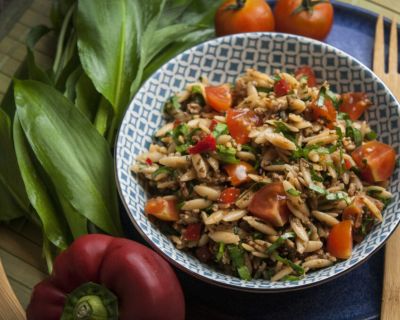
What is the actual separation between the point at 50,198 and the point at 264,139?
104cm

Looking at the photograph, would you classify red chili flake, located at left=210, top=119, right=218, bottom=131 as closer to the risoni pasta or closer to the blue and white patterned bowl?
the risoni pasta

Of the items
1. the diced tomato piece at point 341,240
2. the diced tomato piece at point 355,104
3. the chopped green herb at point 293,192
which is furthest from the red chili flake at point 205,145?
the diced tomato piece at point 355,104

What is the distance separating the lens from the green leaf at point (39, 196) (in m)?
2.79

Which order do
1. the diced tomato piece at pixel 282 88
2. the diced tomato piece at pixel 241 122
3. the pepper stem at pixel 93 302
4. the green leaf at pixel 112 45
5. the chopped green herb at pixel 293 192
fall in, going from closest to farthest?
the pepper stem at pixel 93 302 → the chopped green herb at pixel 293 192 → the diced tomato piece at pixel 241 122 → the diced tomato piece at pixel 282 88 → the green leaf at pixel 112 45

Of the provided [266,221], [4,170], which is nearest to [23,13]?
[4,170]

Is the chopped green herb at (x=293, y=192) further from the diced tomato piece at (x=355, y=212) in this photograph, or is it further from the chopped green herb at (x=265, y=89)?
Answer: the chopped green herb at (x=265, y=89)

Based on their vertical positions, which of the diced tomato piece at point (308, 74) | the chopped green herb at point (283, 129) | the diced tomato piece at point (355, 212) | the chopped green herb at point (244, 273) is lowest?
the chopped green herb at point (244, 273)

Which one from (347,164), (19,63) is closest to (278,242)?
(347,164)

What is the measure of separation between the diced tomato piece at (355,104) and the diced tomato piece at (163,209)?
0.95m

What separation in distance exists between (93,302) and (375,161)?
1.33 meters

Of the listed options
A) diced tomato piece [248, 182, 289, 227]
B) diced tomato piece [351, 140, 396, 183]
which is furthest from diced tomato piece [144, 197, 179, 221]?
diced tomato piece [351, 140, 396, 183]

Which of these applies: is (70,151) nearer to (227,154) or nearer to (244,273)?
(227,154)

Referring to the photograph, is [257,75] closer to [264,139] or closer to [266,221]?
[264,139]

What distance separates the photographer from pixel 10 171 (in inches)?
115
